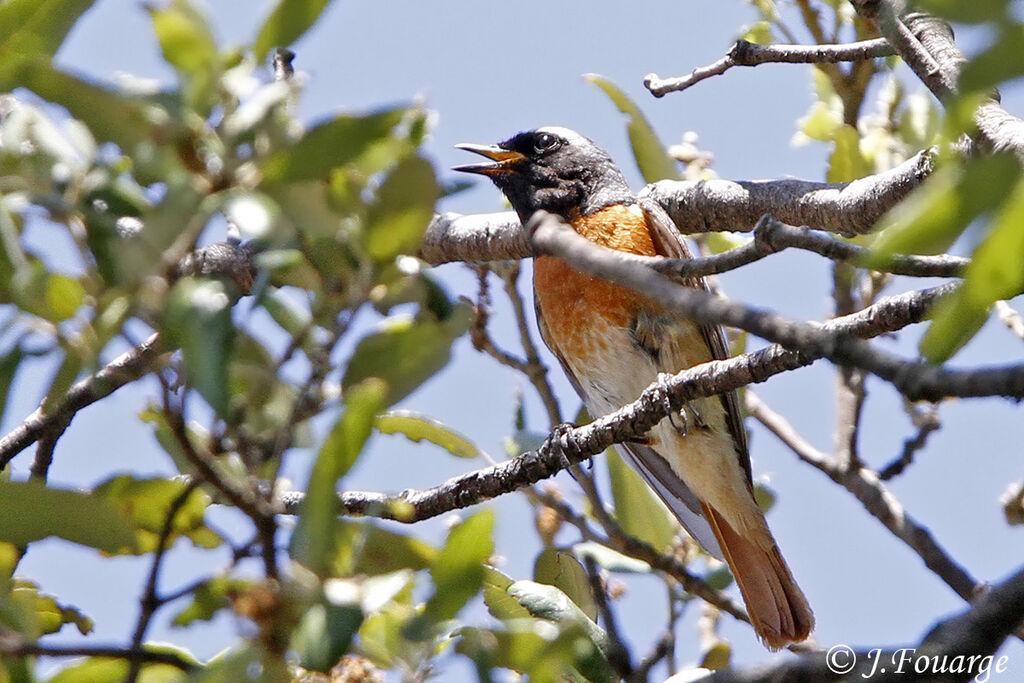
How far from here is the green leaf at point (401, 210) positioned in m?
1.47

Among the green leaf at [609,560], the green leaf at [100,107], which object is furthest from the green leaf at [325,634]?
the green leaf at [609,560]

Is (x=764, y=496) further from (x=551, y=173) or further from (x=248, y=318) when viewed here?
(x=248, y=318)

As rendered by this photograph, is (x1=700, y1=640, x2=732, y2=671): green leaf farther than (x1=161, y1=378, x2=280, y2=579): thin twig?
Yes

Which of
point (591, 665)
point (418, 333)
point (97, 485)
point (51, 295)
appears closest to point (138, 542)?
point (97, 485)

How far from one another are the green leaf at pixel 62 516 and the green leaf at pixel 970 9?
124 cm

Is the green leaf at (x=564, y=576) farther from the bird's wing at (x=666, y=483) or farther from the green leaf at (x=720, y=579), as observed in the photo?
the bird's wing at (x=666, y=483)

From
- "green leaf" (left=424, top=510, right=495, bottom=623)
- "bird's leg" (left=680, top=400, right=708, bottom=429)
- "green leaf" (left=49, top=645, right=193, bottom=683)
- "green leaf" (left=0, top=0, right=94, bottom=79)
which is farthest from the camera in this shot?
"bird's leg" (left=680, top=400, right=708, bottom=429)

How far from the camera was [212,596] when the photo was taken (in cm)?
153

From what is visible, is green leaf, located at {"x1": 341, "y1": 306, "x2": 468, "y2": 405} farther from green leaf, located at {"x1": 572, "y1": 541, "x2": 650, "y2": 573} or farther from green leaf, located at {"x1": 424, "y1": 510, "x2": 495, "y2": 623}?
green leaf, located at {"x1": 572, "y1": 541, "x2": 650, "y2": 573}

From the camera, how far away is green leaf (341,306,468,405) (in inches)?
59.4

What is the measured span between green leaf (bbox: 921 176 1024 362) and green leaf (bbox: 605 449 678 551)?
3.21 m

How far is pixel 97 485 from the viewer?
171 cm

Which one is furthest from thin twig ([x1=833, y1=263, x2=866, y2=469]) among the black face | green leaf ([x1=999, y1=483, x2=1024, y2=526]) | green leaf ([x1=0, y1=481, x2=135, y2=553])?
green leaf ([x1=0, y1=481, x2=135, y2=553])

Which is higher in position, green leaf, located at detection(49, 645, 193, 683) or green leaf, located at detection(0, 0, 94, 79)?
green leaf, located at detection(0, 0, 94, 79)
